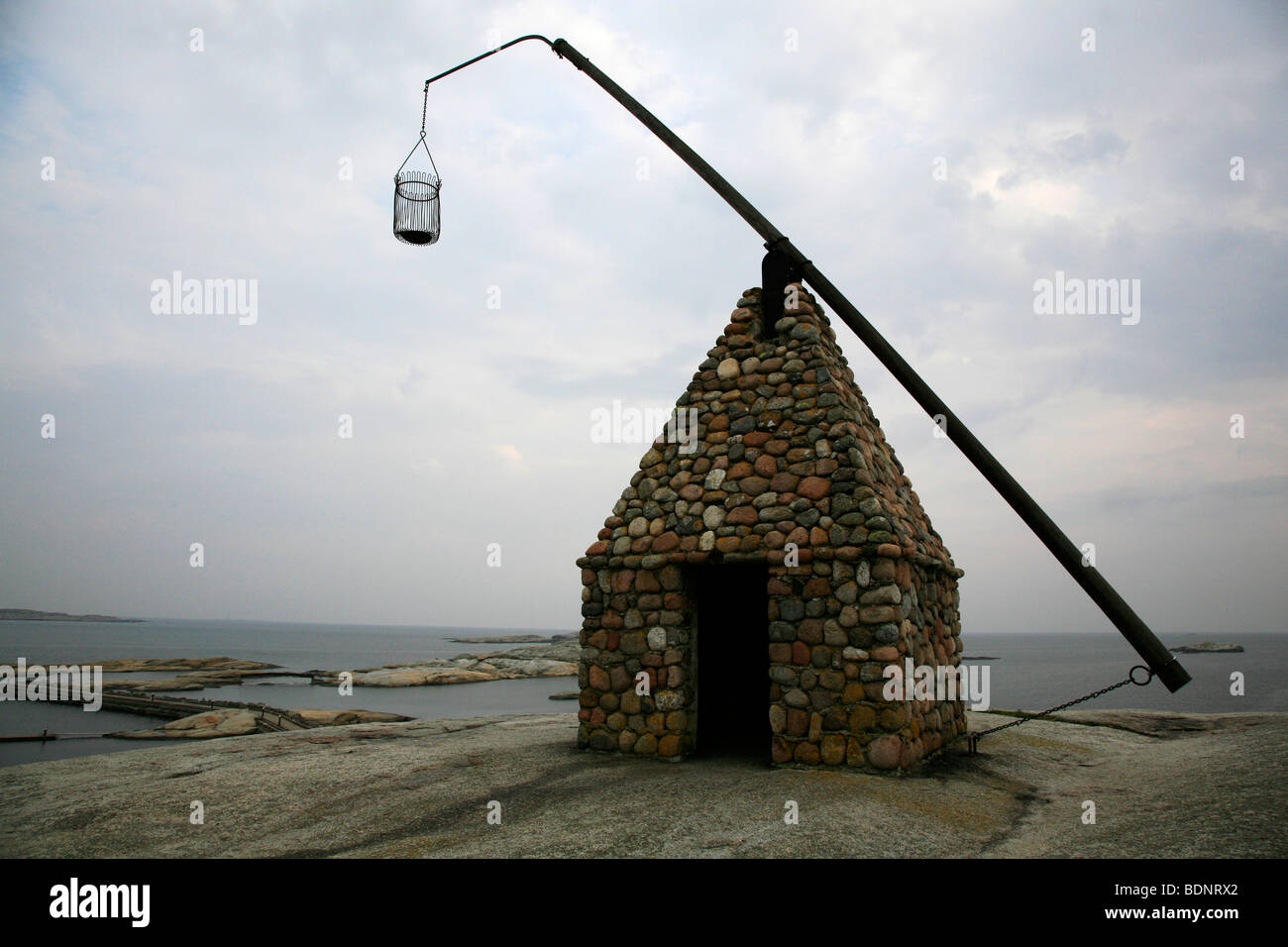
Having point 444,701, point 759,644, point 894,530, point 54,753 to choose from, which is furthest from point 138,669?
point 894,530

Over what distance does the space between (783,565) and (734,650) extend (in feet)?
13.2

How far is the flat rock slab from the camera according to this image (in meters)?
5.00

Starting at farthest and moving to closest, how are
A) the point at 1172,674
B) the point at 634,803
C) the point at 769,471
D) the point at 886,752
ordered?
the point at 769,471 < the point at 886,752 < the point at 1172,674 < the point at 634,803

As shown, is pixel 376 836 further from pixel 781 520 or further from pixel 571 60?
pixel 571 60

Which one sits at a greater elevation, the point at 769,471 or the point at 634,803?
the point at 769,471

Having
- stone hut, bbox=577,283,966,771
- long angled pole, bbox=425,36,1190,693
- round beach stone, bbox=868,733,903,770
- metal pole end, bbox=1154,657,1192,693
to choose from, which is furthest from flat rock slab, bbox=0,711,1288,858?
long angled pole, bbox=425,36,1190,693

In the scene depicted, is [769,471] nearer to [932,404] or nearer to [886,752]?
[932,404]

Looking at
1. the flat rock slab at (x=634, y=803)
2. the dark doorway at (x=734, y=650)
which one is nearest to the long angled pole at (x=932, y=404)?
the flat rock slab at (x=634, y=803)

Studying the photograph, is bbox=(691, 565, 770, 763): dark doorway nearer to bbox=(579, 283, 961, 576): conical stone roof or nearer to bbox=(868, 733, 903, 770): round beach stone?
A: bbox=(579, 283, 961, 576): conical stone roof

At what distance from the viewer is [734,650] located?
36.8 feet

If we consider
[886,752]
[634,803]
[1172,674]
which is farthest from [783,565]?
[1172,674]

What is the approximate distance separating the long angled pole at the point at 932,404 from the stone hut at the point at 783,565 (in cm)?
60

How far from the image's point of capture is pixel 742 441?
Result: 8.46 meters

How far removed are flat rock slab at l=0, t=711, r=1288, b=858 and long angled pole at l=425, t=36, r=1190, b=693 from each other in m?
1.28
